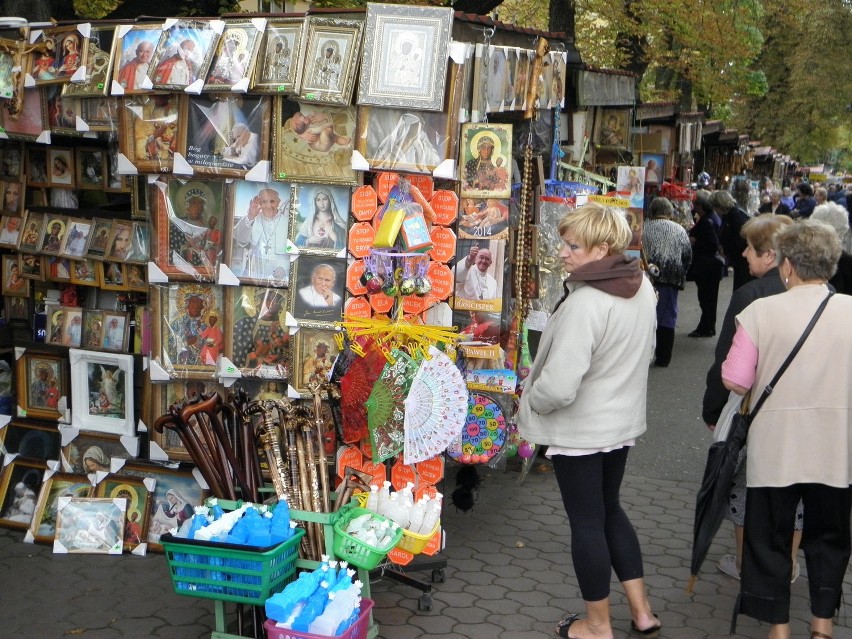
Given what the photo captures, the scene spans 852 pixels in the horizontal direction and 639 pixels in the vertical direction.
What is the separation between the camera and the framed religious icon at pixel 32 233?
215 inches

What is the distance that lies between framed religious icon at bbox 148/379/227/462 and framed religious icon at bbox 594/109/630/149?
21.7ft

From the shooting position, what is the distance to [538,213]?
6.04m

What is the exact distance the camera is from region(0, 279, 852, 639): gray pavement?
4.33 metres

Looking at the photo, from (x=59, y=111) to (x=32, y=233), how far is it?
82 centimetres

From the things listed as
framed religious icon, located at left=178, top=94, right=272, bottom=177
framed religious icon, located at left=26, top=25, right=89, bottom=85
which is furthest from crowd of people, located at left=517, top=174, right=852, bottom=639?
framed religious icon, located at left=26, top=25, right=89, bottom=85

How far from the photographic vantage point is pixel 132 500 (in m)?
5.11

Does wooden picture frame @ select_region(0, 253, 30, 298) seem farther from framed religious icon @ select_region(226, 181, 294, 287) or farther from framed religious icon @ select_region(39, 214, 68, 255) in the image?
framed religious icon @ select_region(226, 181, 294, 287)

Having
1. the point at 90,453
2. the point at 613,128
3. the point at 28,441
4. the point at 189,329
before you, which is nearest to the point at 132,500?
the point at 90,453

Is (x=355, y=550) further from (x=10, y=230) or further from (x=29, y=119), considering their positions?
(x=10, y=230)

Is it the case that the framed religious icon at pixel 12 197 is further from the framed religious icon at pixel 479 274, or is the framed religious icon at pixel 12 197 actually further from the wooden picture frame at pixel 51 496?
the framed religious icon at pixel 479 274

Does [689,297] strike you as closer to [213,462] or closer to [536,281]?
[536,281]

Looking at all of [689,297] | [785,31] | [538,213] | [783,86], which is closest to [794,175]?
[783,86]

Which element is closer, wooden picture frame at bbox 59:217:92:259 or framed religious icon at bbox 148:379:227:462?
framed religious icon at bbox 148:379:227:462

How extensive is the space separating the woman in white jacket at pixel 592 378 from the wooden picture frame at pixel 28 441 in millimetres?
2857
